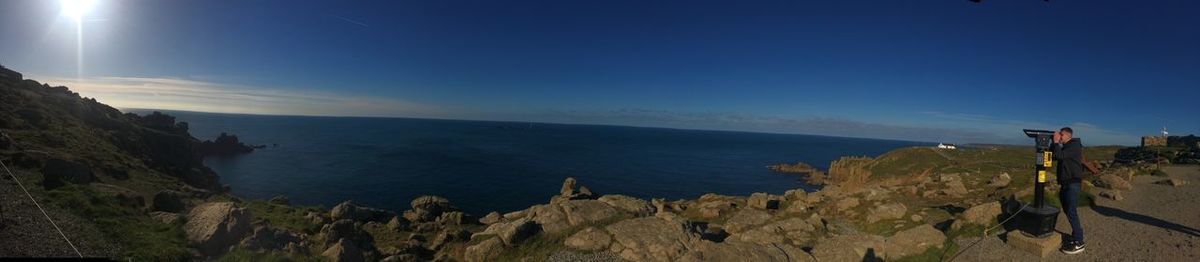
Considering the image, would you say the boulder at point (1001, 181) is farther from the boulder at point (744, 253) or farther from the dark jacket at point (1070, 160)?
the boulder at point (744, 253)

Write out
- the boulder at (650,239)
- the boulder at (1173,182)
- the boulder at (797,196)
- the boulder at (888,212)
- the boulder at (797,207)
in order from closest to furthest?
the boulder at (650,239)
the boulder at (888,212)
the boulder at (1173,182)
the boulder at (797,207)
the boulder at (797,196)

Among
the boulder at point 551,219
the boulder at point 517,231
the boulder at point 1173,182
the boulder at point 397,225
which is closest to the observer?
the boulder at point 517,231

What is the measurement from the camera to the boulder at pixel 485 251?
56.0 feet

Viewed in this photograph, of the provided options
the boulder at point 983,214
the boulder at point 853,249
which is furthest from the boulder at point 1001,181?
the boulder at point 853,249

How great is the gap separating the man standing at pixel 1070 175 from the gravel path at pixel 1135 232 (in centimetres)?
33

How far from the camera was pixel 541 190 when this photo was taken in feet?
209

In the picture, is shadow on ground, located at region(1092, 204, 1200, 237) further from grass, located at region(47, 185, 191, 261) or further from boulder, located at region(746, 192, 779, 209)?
grass, located at region(47, 185, 191, 261)

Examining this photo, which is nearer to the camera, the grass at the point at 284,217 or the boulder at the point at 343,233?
the boulder at the point at 343,233

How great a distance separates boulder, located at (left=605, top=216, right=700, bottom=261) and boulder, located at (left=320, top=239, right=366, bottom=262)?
30.8 ft

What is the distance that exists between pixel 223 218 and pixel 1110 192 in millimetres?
30636

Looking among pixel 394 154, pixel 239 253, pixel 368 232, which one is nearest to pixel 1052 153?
pixel 239 253

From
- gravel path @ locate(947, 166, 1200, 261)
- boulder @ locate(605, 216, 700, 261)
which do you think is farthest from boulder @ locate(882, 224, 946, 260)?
boulder @ locate(605, 216, 700, 261)

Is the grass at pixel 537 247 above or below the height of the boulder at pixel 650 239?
below

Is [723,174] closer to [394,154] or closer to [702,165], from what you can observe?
[702,165]
